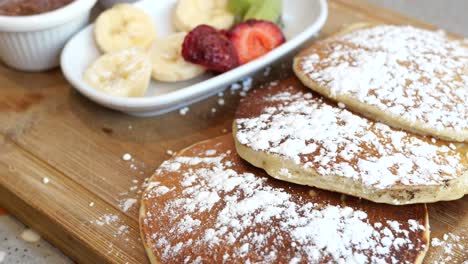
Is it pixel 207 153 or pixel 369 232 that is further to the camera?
pixel 207 153

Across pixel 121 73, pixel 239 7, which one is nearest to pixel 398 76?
pixel 239 7

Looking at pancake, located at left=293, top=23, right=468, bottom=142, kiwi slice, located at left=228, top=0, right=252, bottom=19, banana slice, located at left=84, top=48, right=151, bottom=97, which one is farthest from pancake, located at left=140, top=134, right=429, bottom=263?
kiwi slice, located at left=228, top=0, right=252, bottom=19

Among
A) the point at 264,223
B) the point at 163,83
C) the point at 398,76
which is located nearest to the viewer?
the point at 264,223

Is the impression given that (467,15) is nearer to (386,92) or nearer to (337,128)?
(386,92)

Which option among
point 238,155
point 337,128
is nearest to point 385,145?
point 337,128

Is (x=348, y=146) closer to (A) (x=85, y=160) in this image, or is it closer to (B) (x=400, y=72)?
(B) (x=400, y=72)

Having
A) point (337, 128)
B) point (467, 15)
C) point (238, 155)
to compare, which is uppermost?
point (337, 128)

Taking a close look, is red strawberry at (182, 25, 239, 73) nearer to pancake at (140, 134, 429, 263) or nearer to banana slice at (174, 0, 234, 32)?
banana slice at (174, 0, 234, 32)
